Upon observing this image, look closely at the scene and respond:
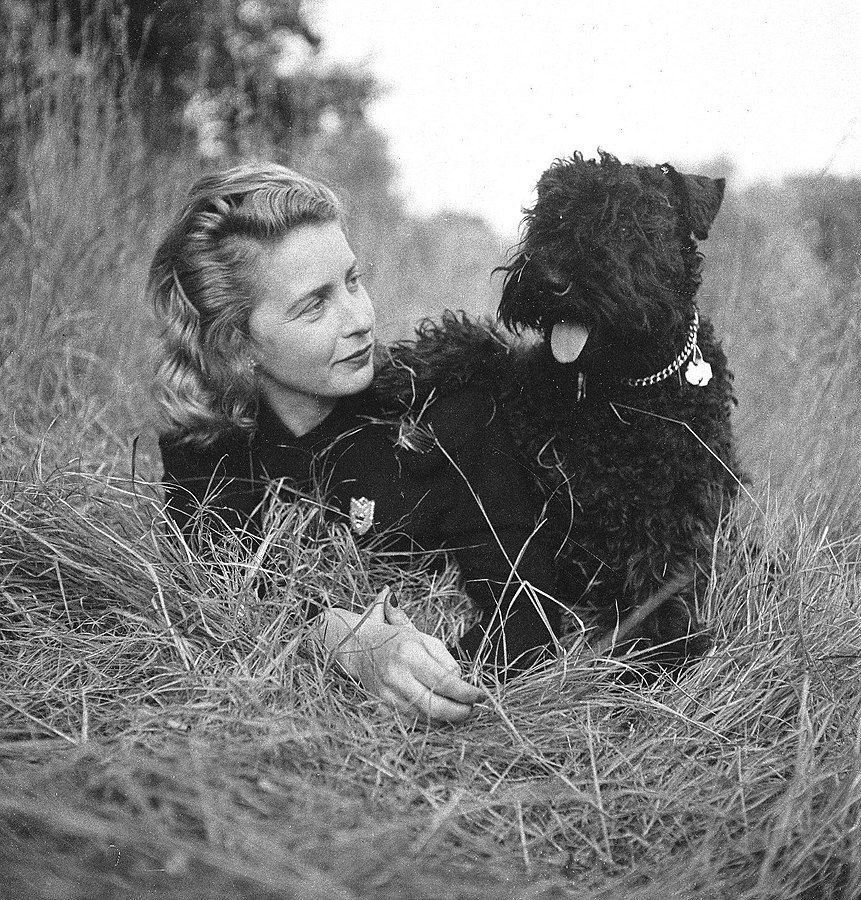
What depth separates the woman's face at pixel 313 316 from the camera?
2354mm

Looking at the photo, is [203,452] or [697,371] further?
[203,452]

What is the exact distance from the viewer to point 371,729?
1.85 m

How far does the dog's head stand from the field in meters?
0.74

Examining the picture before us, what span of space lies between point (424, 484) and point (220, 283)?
81 centimetres

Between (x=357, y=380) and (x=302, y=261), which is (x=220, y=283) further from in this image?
(x=357, y=380)

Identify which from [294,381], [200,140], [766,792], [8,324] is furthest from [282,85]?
[766,792]

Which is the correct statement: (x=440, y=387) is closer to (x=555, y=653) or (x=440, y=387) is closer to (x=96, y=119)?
(x=555, y=653)

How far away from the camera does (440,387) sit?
2430mm

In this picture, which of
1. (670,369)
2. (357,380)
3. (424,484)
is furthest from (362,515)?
(670,369)

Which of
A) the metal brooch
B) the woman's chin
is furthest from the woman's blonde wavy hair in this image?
the metal brooch

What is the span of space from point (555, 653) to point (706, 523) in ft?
1.66

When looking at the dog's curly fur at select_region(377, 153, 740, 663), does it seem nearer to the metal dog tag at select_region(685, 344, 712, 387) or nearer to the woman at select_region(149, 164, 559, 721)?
the metal dog tag at select_region(685, 344, 712, 387)

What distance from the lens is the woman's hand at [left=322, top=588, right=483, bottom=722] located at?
1874 mm

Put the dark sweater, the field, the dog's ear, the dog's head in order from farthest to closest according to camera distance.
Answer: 1. the dark sweater
2. the dog's ear
3. the dog's head
4. the field
